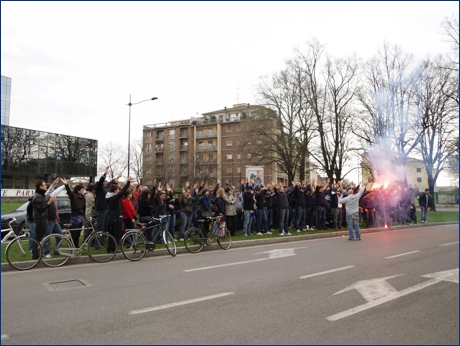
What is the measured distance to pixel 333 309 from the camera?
4.96 m

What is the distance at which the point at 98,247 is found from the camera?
9.26 metres

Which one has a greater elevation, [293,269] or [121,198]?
[121,198]

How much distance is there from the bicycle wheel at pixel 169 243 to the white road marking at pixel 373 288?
17.1 ft

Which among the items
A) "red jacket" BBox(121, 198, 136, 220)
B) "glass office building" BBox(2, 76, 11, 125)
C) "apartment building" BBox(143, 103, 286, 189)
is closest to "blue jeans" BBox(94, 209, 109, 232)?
"red jacket" BBox(121, 198, 136, 220)

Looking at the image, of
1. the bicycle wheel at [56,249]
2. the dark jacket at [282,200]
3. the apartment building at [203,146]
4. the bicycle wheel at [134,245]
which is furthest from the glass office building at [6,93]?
the apartment building at [203,146]

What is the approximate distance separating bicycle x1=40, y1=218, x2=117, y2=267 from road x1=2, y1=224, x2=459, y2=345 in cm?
43

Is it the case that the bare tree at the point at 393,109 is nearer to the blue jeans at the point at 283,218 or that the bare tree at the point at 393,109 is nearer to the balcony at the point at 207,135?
the blue jeans at the point at 283,218

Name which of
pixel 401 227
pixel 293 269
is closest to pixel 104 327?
pixel 293 269

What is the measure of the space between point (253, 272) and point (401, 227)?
1395cm

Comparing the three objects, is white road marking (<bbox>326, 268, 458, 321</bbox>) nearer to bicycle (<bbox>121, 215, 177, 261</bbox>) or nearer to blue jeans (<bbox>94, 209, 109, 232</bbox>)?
bicycle (<bbox>121, 215, 177, 261</bbox>)

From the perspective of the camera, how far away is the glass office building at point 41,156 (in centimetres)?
4906

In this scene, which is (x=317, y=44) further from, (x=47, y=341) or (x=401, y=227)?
(x=47, y=341)

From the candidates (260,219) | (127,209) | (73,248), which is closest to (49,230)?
(73,248)

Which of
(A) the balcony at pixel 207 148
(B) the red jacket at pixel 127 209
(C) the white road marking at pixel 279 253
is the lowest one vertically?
(C) the white road marking at pixel 279 253
